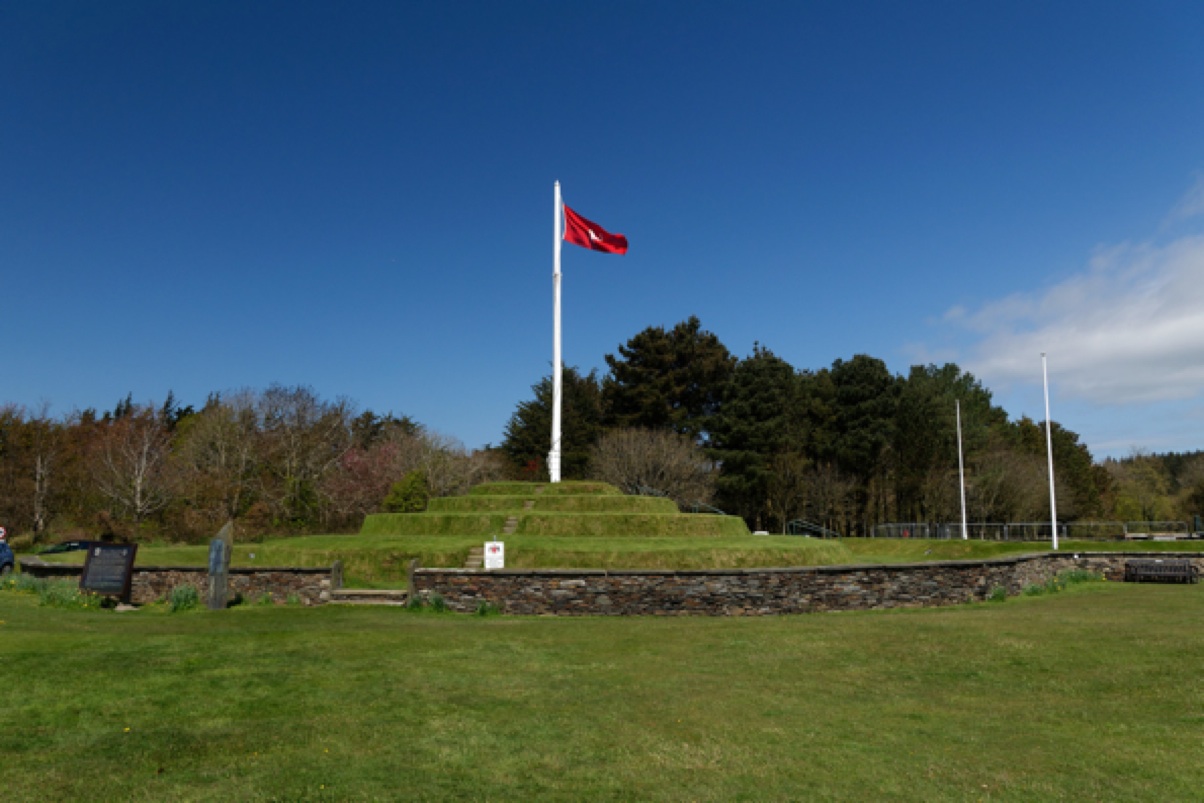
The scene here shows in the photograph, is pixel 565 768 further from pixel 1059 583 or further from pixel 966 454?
pixel 966 454

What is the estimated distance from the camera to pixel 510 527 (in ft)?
87.9

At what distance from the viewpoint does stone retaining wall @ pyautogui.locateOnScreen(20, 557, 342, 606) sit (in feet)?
63.5

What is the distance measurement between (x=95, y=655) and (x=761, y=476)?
166ft

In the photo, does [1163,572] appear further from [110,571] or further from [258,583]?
[110,571]

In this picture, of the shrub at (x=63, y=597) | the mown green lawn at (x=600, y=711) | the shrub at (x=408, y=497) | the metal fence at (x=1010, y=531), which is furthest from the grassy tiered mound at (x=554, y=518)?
the metal fence at (x=1010, y=531)

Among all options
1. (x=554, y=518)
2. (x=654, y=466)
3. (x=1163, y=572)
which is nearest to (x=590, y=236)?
(x=554, y=518)

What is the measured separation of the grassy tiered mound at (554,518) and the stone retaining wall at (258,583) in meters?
7.25

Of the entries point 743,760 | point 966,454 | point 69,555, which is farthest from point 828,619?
point 966,454

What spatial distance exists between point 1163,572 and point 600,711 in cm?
2500

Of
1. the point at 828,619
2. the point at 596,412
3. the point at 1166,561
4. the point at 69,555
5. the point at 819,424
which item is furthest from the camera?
the point at 596,412

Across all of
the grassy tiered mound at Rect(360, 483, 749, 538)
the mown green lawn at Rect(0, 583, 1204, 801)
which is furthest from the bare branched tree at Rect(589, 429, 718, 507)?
the mown green lawn at Rect(0, 583, 1204, 801)

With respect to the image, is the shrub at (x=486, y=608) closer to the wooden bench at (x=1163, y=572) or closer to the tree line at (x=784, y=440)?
the wooden bench at (x=1163, y=572)

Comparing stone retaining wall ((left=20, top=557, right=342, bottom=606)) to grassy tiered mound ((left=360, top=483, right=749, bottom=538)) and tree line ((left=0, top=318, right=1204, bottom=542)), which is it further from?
tree line ((left=0, top=318, right=1204, bottom=542))

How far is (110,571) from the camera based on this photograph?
17688 millimetres
